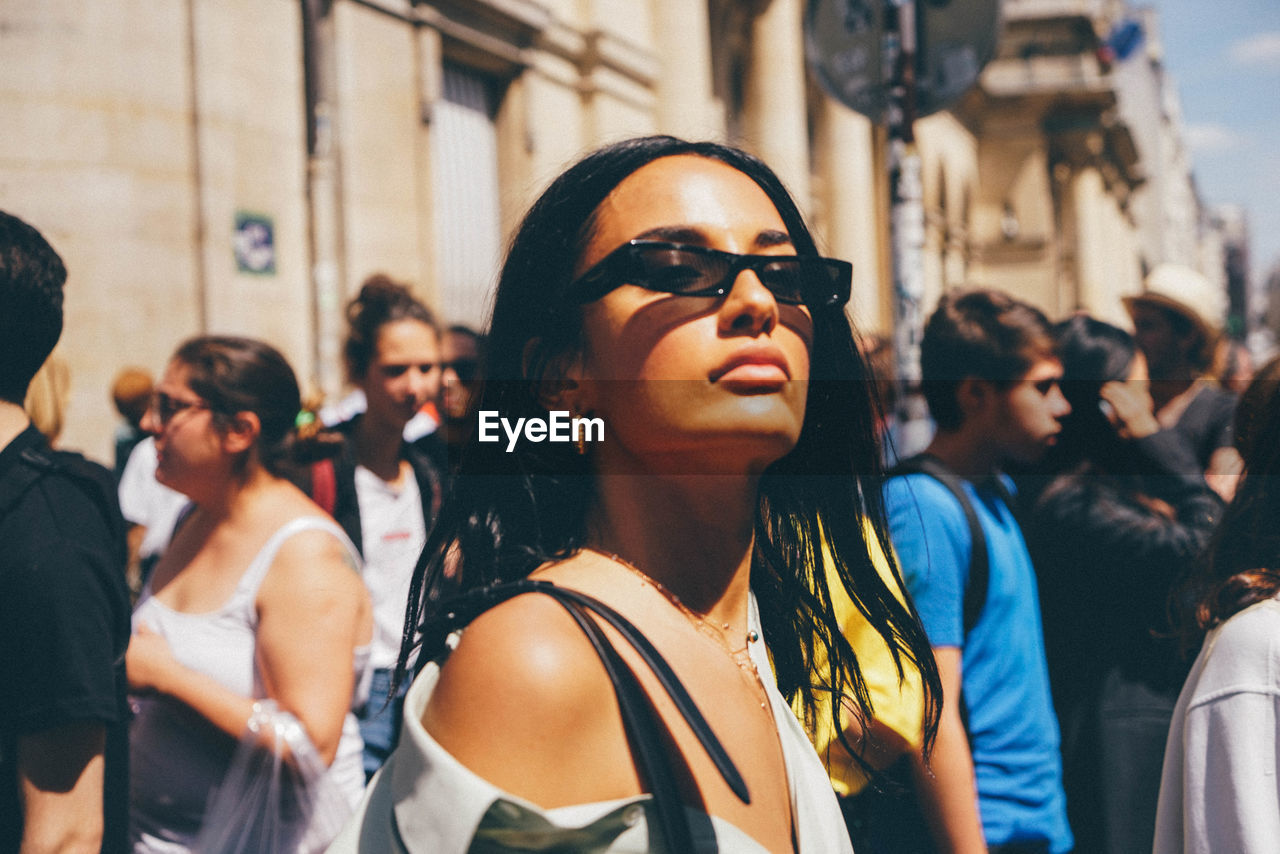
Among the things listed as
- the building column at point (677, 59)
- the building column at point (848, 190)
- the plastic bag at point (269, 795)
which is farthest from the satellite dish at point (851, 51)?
the building column at point (848, 190)

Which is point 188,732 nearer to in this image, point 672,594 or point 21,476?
point 21,476

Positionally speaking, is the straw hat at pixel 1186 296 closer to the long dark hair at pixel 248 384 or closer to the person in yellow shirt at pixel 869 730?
the person in yellow shirt at pixel 869 730

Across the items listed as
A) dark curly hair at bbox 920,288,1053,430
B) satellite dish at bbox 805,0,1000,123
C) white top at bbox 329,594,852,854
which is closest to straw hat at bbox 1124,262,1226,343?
satellite dish at bbox 805,0,1000,123

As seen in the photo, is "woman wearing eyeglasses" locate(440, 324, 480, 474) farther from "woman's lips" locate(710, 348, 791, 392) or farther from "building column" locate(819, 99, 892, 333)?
"building column" locate(819, 99, 892, 333)

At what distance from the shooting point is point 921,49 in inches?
210

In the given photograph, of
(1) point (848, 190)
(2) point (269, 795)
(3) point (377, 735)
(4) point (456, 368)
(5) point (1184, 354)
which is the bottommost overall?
(3) point (377, 735)

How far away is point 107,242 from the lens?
895 cm

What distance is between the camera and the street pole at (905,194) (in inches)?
205

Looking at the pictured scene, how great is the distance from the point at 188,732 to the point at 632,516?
5.94 ft

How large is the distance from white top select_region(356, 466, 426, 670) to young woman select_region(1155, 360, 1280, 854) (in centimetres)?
268

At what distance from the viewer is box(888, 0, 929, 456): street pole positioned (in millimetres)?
5199

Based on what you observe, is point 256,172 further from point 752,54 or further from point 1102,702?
point 752,54

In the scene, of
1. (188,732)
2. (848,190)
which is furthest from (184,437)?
(848,190)

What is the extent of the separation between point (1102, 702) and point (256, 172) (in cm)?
859
